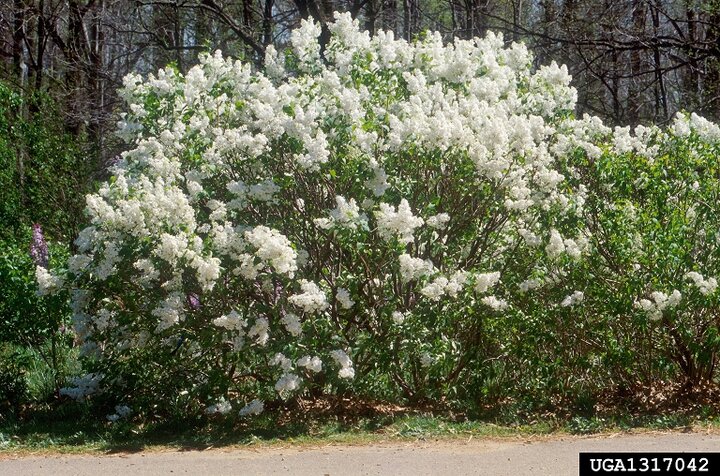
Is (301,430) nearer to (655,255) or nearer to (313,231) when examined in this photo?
(313,231)

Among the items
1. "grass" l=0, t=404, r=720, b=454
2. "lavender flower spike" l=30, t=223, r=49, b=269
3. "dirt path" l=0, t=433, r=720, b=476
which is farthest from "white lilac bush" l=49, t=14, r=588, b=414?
"lavender flower spike" l=30, t=223, r=49, b=269

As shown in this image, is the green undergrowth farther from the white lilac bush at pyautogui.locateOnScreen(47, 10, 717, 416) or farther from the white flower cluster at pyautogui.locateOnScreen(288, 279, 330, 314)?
the white flower cluster at pyautogui.locateOnScreen(288, 279, 330, 314)

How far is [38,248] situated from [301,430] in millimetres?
3936

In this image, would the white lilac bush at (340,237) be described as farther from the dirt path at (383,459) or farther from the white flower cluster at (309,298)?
the dirt path at (383,459)

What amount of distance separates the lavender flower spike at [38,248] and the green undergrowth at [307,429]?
1.93 m

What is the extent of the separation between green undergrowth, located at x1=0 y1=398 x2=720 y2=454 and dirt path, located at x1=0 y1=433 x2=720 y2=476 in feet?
0.63

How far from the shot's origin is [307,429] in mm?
7043

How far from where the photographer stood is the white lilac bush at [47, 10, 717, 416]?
Answer: 6660mm

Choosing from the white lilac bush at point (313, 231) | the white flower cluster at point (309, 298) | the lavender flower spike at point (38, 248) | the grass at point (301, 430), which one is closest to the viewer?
the white flower cluster at point (309, 298)

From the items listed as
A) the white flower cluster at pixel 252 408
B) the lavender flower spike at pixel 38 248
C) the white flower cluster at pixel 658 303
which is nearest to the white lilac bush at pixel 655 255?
the white flower cluster at pixel 658 303

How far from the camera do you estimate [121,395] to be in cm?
740

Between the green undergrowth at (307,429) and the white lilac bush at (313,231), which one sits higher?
the white lilac bush at (313,231)

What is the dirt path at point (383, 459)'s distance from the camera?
5.92 metres

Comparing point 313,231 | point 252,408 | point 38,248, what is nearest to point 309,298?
point 313,231
